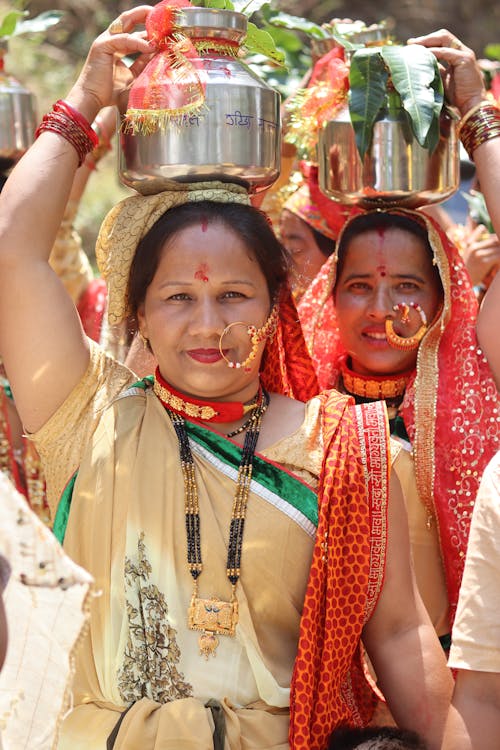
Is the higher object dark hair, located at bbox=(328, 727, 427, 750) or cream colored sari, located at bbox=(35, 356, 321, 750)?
cream colored sari, located at bbox=(35, 356, 321, 750)

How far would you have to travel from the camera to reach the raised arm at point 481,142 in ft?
9.58

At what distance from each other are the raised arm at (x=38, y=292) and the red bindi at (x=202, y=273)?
0.33 meters

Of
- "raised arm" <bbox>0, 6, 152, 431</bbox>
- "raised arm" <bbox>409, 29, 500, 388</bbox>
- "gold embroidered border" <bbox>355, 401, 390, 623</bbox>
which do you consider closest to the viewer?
"gold embroidered border" <bbox>355, 401, 390, 623</bbox>

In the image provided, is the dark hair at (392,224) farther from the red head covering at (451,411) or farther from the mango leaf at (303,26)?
the mango leaf at (303,26)

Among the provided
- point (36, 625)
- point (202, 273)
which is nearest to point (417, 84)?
point (202, 273)

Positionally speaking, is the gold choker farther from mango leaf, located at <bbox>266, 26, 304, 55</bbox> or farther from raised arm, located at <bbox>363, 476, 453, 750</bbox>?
mango leaf, located at <bbox>266, 26, 304, 55</bbox>

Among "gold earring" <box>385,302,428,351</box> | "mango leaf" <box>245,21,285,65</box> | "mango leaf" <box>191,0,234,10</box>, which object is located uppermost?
"mango leaf" <box>191,0,234,10</box>

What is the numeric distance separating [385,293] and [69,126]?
3.75 feet

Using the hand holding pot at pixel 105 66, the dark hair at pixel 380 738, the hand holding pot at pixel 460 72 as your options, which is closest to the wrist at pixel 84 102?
the hand holding pot at pixel 105 66

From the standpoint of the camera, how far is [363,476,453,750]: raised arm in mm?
2420

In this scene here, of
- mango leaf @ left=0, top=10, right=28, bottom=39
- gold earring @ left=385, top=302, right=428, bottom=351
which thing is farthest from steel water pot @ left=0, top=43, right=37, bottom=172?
gold earring @ left=385, top=302, right=428, bottom=351

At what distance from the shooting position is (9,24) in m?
4.13

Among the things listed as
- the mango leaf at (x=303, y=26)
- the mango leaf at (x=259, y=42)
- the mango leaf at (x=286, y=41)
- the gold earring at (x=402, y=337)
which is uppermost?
the mango leaf at (x=286, y=41)

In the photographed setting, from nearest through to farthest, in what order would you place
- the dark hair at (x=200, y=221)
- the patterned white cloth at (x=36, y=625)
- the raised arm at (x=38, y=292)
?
1. the patterned white cloth at (x=36, y=625)
2. the raised arm at (x=38, y=292)
3. the dark hair at (x=200, y=221)
